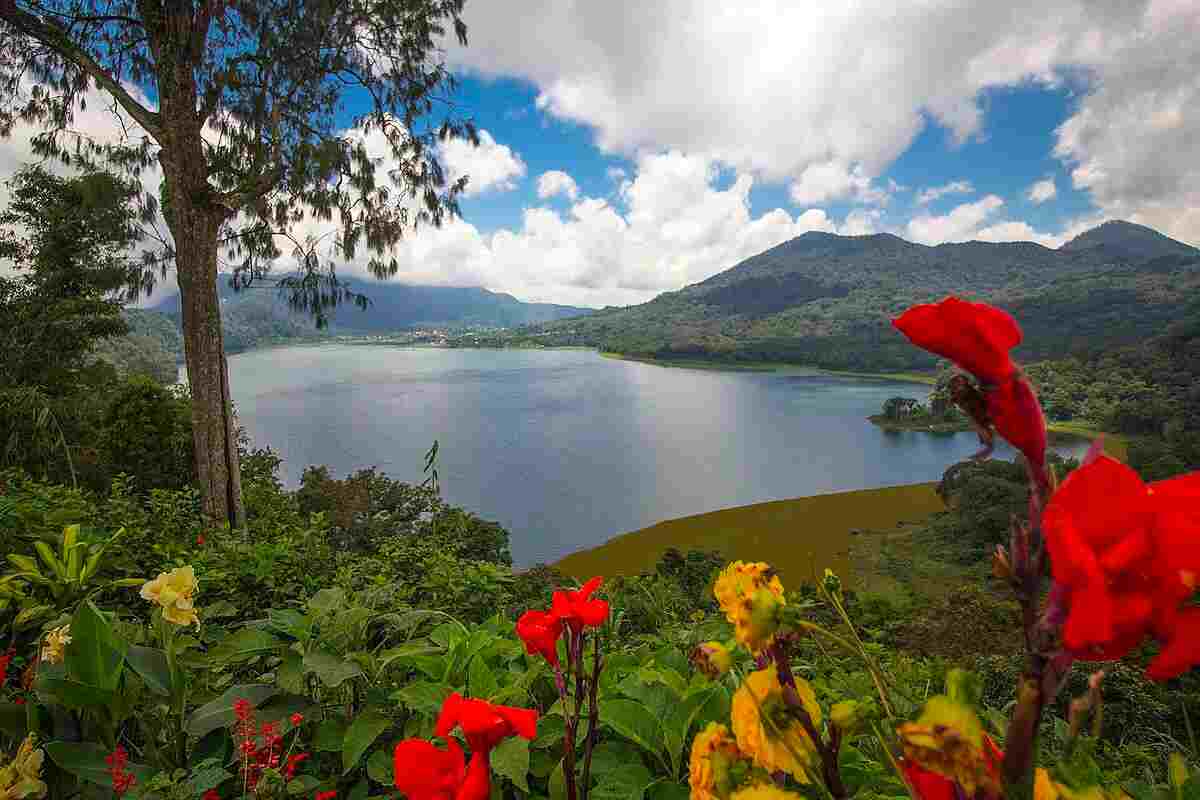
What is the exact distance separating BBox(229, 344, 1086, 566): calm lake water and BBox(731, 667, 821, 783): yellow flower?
18.6 meters

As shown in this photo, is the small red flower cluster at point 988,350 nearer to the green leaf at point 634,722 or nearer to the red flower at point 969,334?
the red flower at point 969,334

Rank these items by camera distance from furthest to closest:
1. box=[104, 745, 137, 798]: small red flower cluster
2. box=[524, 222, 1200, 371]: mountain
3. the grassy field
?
box=[524, 222, 1200, 371]: mountain, the grassy field, box=[104, 745, 137, 798]: small red flower cluster

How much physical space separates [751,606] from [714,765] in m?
0.12

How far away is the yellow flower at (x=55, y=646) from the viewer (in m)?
1.03

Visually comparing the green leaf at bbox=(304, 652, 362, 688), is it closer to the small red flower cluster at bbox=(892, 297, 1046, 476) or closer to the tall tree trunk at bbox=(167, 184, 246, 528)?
the small red flower cluster at bbox=(892, 297, 1046, 476)

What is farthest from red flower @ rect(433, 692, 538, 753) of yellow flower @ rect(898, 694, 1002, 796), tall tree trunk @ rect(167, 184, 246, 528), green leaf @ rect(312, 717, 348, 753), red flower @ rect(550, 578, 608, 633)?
tall tree trunk @ rect(167, 184, 246, 528)

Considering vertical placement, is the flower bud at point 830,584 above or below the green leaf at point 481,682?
above

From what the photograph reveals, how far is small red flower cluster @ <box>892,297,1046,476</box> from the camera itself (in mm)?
344

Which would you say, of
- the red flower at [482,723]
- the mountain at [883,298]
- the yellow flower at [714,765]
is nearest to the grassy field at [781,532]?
the red flower at [482,723]

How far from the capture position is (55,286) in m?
12.3

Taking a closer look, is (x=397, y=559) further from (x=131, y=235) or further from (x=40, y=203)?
(x=40, y=203)

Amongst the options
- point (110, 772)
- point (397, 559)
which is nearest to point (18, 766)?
point (110, 772)

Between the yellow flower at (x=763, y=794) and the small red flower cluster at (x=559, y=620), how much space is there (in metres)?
0.28

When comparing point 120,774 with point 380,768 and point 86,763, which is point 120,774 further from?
point 380,768
